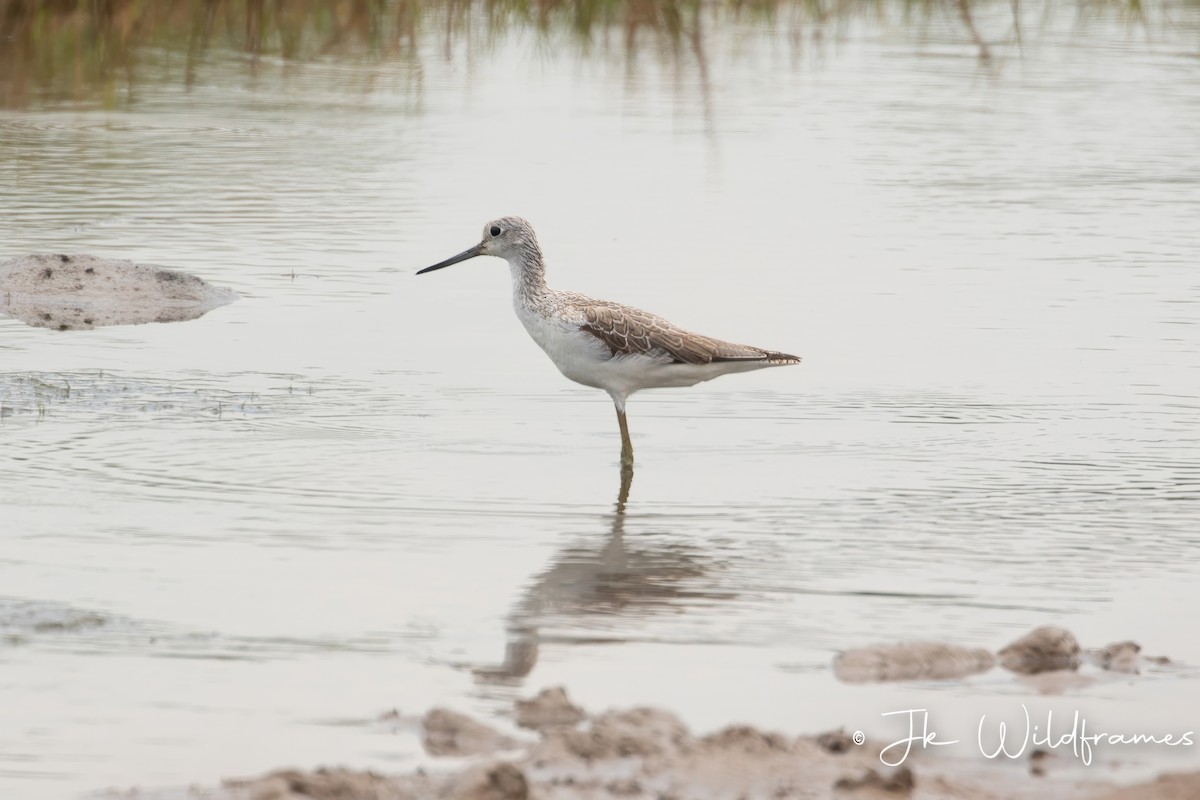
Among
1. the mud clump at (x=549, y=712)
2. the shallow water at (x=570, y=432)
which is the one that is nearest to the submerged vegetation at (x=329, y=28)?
the shallow water at (x=570, y=432)

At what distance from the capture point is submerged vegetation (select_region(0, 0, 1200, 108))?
67.2 feet

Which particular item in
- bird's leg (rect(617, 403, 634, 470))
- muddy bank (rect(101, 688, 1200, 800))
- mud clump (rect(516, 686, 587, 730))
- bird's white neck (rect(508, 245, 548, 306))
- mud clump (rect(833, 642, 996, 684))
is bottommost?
bird's leg (rect(617, 403, 634, 470))

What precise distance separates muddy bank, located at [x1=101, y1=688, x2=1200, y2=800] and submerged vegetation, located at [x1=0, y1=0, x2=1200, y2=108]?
14.4 metres

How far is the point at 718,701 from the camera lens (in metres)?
5.65

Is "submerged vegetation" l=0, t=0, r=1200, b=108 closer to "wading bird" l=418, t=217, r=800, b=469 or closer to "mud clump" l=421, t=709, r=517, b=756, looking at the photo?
"wading bird" l=418, t=217, r=800, b=469

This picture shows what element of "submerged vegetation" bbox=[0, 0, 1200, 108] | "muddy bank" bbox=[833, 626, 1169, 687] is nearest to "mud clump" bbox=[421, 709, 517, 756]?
"muddy bank" bbox=[833, 626, 1169, 687]

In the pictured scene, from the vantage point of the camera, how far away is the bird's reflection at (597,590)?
6.15 metres

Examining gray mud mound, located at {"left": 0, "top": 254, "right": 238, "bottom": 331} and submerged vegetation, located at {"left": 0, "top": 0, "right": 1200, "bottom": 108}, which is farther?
submerged vegetation, located at {"left": 0, "top": 0, "right": 1200, "bottom": 108}

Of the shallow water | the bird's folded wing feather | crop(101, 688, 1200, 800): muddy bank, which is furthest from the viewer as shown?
the bird's folded wing feather

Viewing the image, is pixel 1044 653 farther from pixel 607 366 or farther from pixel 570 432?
pixel 570 432

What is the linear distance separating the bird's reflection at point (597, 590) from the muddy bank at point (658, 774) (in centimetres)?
68

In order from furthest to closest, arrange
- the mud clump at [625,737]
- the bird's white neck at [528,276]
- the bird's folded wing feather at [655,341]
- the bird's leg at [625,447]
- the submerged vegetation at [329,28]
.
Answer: the submerged vegetation at [329,28], the bird's white neck at [528,276], the bird's folded wing feather at [655,341], the bird's leg at [625,447], the mud clump at [625,737]

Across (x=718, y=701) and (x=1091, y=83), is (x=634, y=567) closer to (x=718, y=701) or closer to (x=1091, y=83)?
(x=718, y=701)

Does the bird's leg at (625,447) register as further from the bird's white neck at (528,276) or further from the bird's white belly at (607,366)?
the bird's white neck at (528,276)
